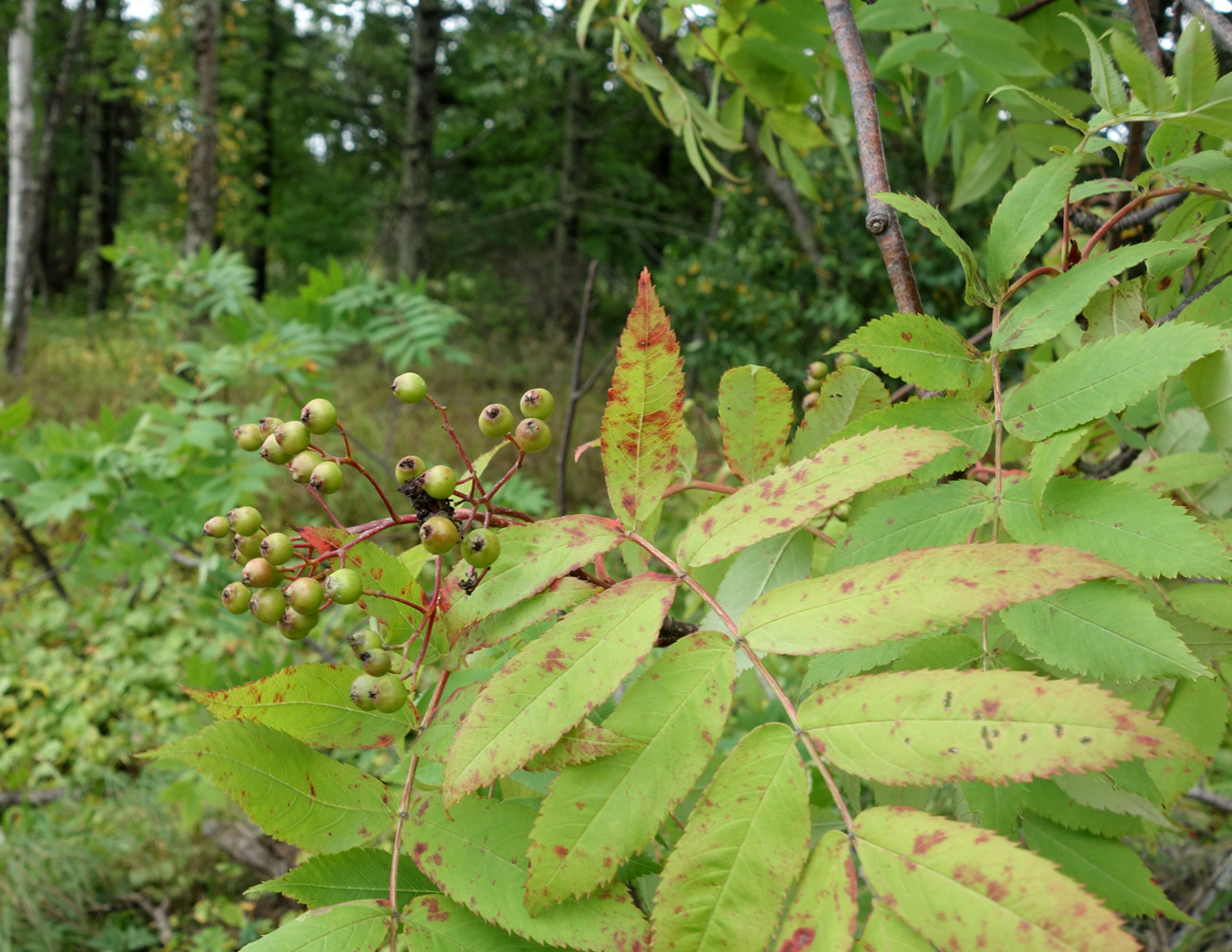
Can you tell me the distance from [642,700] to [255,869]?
3787 mm

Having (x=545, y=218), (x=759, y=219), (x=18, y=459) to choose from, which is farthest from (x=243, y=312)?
(x=545, y=218)

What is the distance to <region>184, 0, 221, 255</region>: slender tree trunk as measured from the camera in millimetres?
7059

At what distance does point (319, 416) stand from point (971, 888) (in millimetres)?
652

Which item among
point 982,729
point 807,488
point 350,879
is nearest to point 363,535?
point 350,879

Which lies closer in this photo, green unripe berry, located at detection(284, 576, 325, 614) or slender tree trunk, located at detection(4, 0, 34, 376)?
green unripe berry, located at detection(284, 576, 325, 614)

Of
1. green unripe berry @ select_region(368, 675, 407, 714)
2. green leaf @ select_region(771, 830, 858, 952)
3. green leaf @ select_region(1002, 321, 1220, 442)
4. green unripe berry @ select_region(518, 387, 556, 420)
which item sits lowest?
green leaf @ select_region(771, 830, 858, 952)

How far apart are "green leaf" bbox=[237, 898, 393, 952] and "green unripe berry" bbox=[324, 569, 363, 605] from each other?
234mm

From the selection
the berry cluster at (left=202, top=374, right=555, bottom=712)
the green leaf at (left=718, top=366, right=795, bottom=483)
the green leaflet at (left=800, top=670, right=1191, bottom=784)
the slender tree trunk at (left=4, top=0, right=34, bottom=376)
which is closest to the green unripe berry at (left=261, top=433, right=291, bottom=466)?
the berry cluster at (left=202, top=374, right=555, bottom=712)

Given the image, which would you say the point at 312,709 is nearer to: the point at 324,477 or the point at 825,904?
the point at 324,477

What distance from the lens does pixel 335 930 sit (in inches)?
22.4

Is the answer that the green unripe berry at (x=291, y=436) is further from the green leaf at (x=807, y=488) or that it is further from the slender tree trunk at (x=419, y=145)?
the slender tree trunk at (x=419, y=145)

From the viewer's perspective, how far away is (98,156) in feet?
53.9

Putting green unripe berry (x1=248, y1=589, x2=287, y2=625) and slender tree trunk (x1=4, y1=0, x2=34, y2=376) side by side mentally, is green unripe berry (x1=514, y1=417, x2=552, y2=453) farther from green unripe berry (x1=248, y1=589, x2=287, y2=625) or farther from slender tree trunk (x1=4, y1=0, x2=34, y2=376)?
slender tree trunk (x1=4, y1=0, x2=34, y2=376)

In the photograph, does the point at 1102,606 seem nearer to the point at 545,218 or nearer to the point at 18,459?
the point at 18,459
